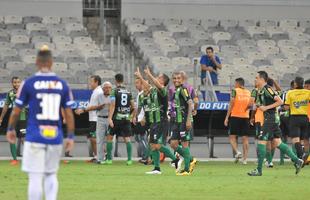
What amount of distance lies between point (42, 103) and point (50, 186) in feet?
3.28

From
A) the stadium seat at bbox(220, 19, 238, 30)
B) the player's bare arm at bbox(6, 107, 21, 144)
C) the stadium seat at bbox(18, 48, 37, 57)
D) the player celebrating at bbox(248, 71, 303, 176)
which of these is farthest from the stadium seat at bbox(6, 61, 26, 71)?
the player's bare arm at bbox(6, 107, 21, 144)

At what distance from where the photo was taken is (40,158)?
1124cm

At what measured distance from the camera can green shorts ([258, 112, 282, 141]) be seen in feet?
63.3

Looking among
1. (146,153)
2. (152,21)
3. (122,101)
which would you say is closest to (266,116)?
(122,101)

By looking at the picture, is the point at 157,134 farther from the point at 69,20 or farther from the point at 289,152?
the point at 69,20

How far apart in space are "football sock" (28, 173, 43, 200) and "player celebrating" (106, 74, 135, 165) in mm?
12486

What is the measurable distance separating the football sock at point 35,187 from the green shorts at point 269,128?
348 inches

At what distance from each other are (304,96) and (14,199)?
10.5 m

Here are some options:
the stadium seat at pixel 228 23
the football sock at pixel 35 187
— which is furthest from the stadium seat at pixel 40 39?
the football sock at pixel 35 187

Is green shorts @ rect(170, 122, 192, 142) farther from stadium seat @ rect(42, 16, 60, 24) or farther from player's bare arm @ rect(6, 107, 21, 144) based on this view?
stadium seat @ rect(42, 16, 60, 24)

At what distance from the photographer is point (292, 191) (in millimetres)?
15570

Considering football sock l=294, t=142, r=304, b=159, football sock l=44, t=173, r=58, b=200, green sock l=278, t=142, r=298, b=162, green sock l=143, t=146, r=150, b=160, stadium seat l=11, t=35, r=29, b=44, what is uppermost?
stadium seat l=11, t=35, r=29, b=44

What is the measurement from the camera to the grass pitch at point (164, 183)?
14672mm

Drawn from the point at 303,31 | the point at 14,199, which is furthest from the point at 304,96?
the point at 303,31
